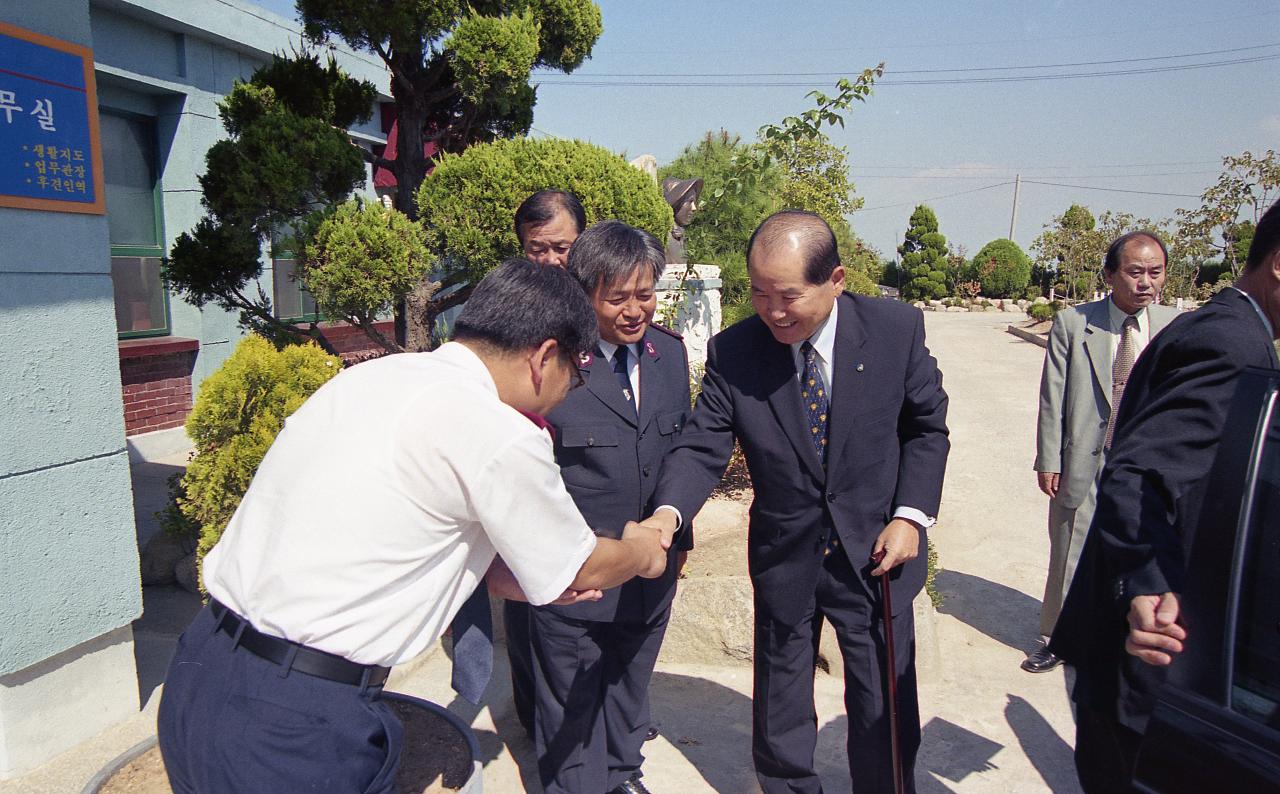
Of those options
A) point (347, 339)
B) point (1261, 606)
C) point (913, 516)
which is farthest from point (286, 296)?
point (1261, 606)

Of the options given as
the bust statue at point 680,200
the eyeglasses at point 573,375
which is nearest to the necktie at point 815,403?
the eyeglasses at point 573,375

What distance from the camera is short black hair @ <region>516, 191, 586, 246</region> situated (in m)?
3.34

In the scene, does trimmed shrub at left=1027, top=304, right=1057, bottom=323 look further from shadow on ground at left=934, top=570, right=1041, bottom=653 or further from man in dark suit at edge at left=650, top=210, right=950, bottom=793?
man in dark suit at edge at left=650, top=210, right=950, bottom=793

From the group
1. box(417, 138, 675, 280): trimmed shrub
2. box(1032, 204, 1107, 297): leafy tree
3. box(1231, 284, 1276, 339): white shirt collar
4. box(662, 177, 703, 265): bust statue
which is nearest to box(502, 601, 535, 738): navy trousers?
box(417, 138, 675, 280): trimmed shrub

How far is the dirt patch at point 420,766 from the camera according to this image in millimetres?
2277

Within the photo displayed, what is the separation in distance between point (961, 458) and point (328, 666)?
7632 mm

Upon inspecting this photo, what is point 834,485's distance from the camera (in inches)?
103

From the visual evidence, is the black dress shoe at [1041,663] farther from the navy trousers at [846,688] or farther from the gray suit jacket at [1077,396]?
the navy trousers at [846,688]

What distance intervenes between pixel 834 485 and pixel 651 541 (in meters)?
0.67

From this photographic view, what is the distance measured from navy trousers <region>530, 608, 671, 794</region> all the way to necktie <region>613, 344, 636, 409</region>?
2.47 ft

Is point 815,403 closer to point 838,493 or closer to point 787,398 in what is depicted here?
point 787,398

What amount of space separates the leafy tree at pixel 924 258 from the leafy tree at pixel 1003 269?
A: 1.46 meters

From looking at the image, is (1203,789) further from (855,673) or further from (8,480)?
(8,480)

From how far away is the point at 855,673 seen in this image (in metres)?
2.67
